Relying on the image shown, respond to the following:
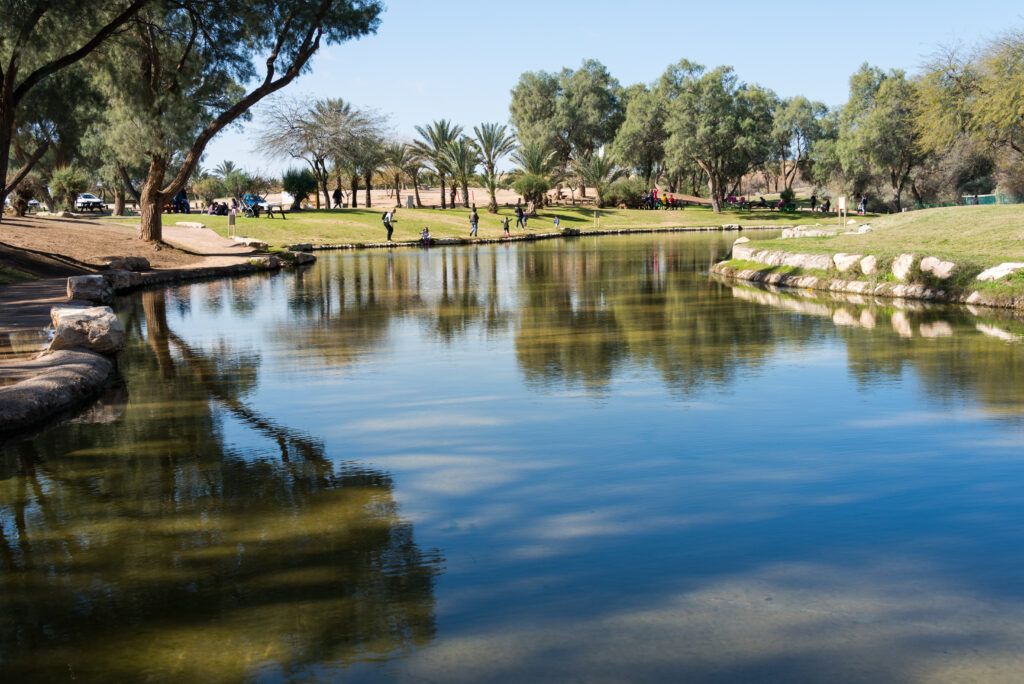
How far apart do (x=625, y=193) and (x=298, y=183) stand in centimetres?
2912

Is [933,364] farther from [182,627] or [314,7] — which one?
[314,7]

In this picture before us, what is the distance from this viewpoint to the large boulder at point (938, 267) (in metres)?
16.9

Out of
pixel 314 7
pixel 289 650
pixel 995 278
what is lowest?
pixel 289 650

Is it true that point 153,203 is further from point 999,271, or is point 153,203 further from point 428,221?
point 999,271

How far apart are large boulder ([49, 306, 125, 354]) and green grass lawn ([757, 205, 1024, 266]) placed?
14.9 meters

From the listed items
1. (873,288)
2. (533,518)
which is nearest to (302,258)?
(873,288)

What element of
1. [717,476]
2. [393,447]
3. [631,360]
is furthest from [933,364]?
[393,447]

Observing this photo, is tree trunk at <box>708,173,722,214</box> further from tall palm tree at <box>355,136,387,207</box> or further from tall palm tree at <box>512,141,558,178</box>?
tall palm tree at <box>355,136,387,207</box>

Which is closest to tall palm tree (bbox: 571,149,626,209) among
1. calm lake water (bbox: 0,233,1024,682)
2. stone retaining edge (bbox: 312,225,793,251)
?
stone retaining edge (bbox: 312,225,793,251)

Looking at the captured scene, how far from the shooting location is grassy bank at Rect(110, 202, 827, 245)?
4753 centimetres

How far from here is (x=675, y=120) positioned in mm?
75750

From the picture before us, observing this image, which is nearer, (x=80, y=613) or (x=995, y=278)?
(x=80, y=613)

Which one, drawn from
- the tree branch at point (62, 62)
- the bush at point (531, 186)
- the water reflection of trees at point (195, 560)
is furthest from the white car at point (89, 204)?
the water reflection of trees at point (195, 560)

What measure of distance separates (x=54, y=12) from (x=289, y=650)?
2197cm
